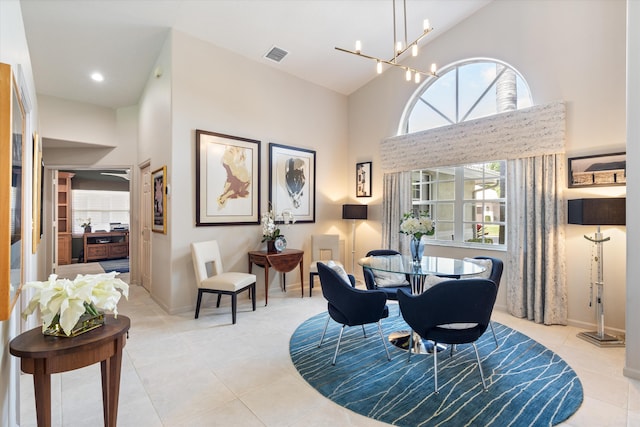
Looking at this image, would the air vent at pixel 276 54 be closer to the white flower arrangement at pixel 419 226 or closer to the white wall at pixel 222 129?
the white wall at pixel 222 129

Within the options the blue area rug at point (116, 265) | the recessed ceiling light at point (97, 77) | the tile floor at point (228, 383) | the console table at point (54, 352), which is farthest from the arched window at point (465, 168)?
the blue area rug at point (116, 265)

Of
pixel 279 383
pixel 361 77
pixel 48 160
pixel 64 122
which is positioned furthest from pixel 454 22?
pixel 48 160

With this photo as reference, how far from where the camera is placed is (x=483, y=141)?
421cm

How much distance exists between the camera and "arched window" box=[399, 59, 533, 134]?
13.5ft

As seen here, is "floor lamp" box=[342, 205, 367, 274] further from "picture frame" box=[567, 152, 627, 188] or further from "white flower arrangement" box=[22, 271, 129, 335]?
"white flower arrangement" box=[22, 271, 129, 335]

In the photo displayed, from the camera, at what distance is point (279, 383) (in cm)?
240

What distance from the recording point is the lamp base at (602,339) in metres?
3.04

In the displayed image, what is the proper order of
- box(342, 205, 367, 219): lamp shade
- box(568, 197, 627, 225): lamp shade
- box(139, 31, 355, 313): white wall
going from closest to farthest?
box(568, 197, 627, 225): lamp shade, box(139, 31, 355, 313): white wall, box(342, 205, 367, 219): lamp shade

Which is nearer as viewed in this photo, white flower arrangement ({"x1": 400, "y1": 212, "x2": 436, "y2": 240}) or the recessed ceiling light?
white flower arrangement ({"x1": 400, "y1": 212, "x2": 436, "y2": 240})

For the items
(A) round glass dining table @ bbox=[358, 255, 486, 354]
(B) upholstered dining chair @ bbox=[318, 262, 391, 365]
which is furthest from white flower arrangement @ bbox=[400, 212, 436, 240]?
(B) upholstered dining chair @ bbox=[318, 262, 391, 365]

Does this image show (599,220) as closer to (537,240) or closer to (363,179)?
Result: (537,240)

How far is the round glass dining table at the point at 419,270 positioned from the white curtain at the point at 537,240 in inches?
47.6

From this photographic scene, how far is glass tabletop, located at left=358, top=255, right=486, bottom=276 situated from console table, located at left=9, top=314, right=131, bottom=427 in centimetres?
201

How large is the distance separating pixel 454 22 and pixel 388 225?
10.0 ft
